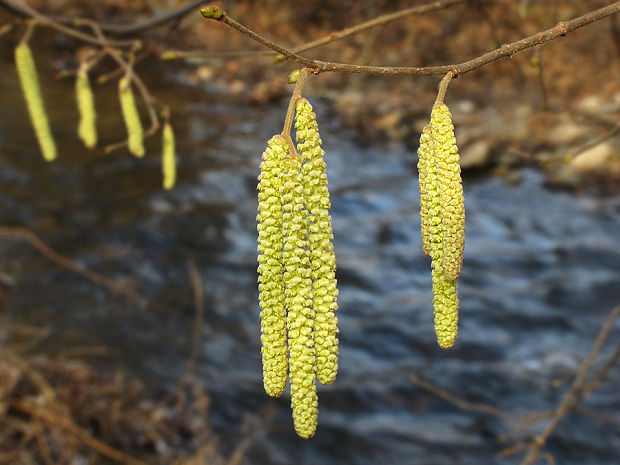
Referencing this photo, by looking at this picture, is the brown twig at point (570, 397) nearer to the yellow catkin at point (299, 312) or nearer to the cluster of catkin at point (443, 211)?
the cluster of catkin at point (443, 211)

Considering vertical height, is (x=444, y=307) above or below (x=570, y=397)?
above

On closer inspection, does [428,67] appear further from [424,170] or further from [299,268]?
[299,268]

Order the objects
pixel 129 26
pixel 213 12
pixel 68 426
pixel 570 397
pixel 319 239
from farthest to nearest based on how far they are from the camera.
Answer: pixel 68 426
pixel 570 397
pixel 129 26
pixel 319 239
pixel 213 12

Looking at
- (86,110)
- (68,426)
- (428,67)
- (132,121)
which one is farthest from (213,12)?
(68,426)

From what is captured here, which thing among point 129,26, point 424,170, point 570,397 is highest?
point 129,26

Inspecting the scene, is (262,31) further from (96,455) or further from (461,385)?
(96,455)

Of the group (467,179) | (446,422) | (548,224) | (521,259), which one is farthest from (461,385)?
(467,179)

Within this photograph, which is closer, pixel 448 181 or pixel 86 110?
pixel 448 181
